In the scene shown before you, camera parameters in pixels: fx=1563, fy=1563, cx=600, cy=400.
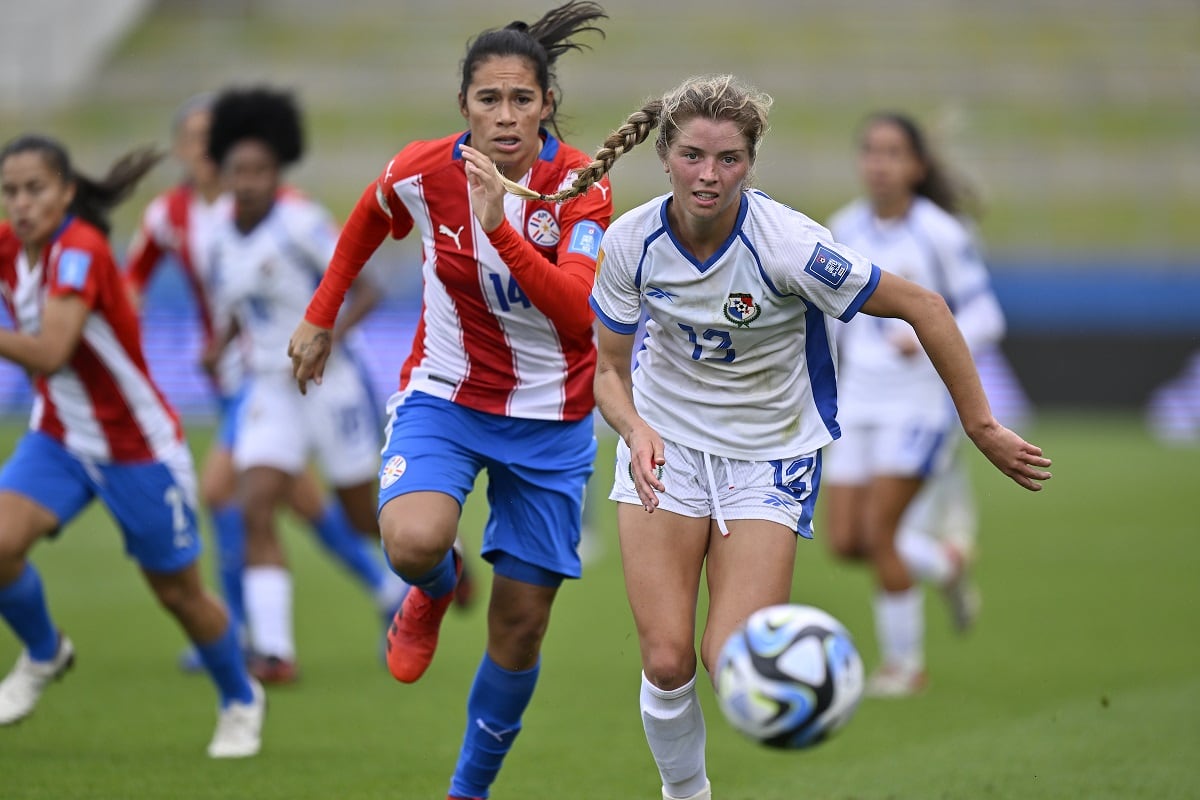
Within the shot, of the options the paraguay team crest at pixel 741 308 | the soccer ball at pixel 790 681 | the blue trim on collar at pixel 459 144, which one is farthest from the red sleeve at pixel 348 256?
the soccer ball at pixel 790 681

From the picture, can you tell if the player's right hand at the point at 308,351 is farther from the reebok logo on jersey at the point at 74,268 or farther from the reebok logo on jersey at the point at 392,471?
the reebok logo on jersey at the point at 74,268

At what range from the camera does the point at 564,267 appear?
4.93m

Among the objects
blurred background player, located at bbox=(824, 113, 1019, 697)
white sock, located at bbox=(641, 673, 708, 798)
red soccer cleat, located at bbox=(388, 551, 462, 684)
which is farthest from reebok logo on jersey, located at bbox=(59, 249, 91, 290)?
blurred background player, located at bbox=(824, 113, 1019, 697)

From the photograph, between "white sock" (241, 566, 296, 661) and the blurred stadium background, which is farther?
the blurred stadium background

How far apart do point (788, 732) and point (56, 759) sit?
3.20m

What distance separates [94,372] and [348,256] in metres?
1.26

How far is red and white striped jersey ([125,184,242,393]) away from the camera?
869cm

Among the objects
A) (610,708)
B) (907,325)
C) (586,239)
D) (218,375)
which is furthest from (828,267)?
(218,375)

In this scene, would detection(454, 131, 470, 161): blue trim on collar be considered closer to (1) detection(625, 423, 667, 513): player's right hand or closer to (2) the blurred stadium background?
(1) detection(625, 423, 667, 513): player's right hand

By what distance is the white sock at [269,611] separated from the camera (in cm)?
773

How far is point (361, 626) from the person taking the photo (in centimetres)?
927

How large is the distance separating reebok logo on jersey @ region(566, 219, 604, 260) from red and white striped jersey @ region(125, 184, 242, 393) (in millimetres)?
4098

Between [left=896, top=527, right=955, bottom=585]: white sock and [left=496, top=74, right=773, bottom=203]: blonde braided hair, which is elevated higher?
[left=496, top=74, right=773, bottom=203]: blonde braided hair

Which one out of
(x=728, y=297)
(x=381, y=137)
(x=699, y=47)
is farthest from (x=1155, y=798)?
(x=699, y=47)
